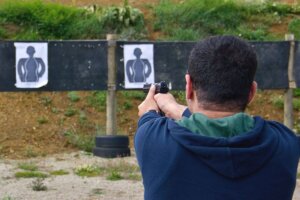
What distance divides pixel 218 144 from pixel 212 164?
0.22ft

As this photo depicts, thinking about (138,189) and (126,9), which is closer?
(138,189)

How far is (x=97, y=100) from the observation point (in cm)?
1352

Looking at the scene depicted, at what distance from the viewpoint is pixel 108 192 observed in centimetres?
914

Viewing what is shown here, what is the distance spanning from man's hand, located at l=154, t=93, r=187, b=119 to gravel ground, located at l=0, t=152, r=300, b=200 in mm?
5146

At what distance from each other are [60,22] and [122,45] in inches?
142

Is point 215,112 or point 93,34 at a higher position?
point 93,34

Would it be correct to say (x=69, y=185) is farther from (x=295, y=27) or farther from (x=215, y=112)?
(x=295, y=27)

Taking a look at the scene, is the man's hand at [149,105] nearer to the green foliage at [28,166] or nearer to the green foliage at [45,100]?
the green foliage at [28,166]

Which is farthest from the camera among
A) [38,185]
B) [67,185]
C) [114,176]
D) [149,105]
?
[114,176]

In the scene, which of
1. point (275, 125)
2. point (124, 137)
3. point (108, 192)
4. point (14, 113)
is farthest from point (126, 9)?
point (275, 125)

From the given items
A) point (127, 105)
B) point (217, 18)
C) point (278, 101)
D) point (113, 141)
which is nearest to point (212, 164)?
point (113, 141)

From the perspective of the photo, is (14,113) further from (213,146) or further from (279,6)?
(213,146)

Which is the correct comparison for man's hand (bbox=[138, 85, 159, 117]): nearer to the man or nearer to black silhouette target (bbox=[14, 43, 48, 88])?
the man

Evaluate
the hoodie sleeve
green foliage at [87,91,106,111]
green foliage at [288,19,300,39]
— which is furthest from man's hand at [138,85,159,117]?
green foliage at [288,19,300,39]
